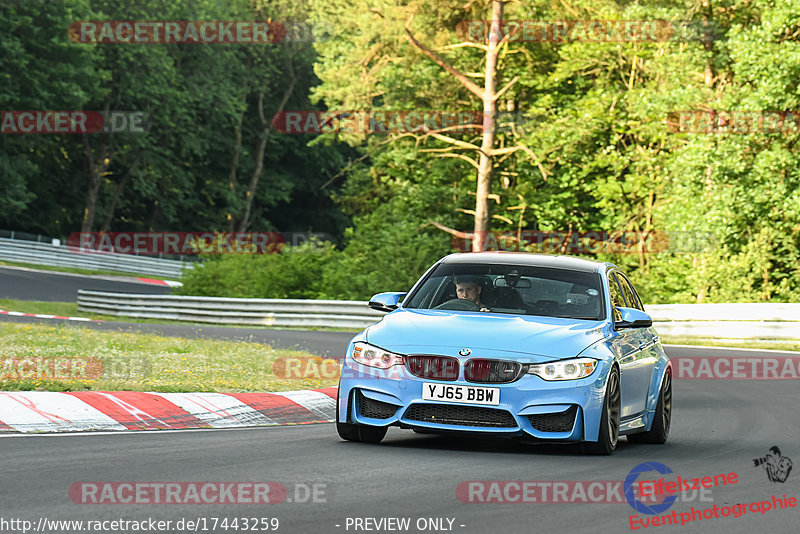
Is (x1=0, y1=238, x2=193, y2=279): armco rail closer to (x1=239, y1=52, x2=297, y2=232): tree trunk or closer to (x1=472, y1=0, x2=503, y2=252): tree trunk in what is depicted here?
(x1=239, y1=52, x2=297, y2=232): tree trunk

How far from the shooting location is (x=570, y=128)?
39938 mm

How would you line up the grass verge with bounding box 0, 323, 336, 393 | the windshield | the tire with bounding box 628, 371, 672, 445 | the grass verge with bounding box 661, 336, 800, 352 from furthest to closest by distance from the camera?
1. the grass verge with bounding box 661, 336, 800, 352
2. the grass verge with bounding box 0, 323, 336, 393
3. the tire with bounding box 628, 371, 672, 445
4. the windshield

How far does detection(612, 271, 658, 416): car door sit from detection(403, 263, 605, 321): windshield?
0.49m

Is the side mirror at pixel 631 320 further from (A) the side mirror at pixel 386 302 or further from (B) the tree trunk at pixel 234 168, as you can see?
(B) the tree trunk at pixel 234 168

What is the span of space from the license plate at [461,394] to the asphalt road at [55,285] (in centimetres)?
3130

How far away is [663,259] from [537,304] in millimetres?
28355

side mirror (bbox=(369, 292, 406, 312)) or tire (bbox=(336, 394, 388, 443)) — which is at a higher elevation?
side mirror (bbox=(369, 292, 406, 312))

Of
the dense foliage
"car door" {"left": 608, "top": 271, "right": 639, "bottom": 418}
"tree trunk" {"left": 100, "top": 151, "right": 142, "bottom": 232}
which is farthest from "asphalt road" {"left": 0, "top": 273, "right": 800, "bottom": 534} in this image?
"tree trunk" {"left": 100, "top": 151, "right": 142, "bottom": 232}

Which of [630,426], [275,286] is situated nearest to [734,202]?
[275,286]

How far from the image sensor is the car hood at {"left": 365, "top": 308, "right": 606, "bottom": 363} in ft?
30.1

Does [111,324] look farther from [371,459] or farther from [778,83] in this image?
[371,459]

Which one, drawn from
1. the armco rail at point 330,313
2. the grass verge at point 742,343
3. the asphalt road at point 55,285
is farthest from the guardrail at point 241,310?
the grass verge at point 742,343

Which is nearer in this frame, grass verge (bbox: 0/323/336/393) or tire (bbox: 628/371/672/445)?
tire (bbox: 628/371/672/445)

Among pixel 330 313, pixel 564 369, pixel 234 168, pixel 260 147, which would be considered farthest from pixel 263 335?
pixel 260 147
